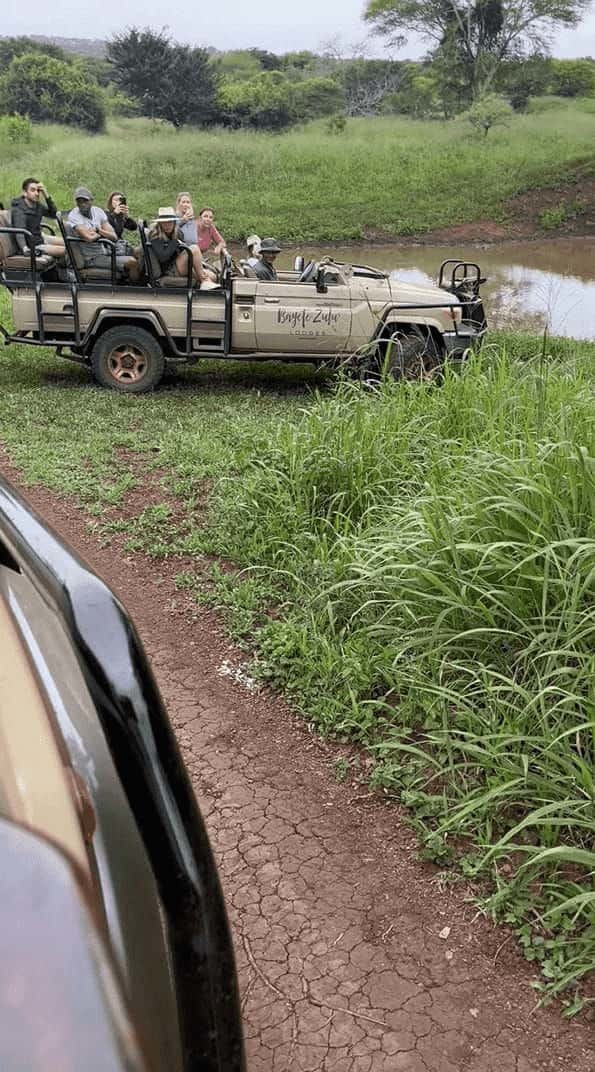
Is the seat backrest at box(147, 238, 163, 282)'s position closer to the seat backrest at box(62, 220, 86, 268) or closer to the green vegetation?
the seat backrest at box(62, 220, 86, 268)

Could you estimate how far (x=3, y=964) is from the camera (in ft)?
2.56

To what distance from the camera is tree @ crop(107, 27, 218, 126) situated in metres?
35.3

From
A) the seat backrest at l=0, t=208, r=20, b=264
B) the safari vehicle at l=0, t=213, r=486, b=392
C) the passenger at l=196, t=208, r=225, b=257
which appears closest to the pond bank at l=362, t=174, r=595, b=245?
the passenger at l=196, t=208, r=225, b=257

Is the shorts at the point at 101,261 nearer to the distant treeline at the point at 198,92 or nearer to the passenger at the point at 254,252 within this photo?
the passenger at the point at 254,252

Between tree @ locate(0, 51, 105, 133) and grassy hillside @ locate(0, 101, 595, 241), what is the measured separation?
722 cm

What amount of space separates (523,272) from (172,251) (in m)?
12.1

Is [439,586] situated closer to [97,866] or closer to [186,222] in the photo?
[97,866]

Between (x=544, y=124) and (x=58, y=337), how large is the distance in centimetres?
2975

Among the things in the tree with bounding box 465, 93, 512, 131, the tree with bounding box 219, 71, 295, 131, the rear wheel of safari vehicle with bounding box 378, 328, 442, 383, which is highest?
the tree with bounding box 219, 71, 295, 131

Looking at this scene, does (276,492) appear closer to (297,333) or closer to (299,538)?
(299,538)

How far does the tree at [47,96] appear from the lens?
121ft

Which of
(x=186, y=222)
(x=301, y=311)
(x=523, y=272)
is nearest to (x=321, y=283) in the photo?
(x=301, y=311)

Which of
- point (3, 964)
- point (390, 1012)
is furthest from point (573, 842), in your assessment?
point (3, 964)

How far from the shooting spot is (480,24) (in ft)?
119
